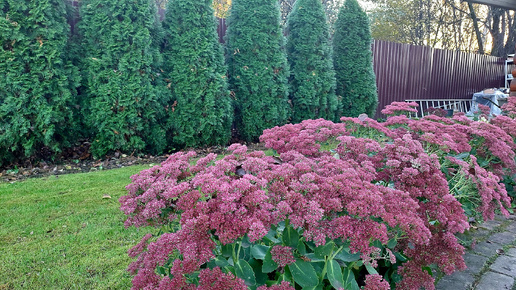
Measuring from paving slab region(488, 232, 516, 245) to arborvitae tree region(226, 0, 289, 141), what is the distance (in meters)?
4.35

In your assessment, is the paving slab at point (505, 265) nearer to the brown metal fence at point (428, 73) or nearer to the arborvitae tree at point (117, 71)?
the arborvitae tree at point (117, 71)

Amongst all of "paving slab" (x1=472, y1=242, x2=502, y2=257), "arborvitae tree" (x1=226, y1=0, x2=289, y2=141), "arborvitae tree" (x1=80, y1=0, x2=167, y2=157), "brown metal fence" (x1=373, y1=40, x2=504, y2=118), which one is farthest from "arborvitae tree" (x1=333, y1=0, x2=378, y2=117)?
"paving slab" (x1=472, y1=242, x2=502, y2=257)

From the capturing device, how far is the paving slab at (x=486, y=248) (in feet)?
8.75

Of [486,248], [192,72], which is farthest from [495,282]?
[192,72]

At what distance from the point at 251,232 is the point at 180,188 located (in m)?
0.40

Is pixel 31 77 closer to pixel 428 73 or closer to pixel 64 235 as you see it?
pixel 64 235

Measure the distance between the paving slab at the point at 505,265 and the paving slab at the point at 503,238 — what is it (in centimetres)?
33

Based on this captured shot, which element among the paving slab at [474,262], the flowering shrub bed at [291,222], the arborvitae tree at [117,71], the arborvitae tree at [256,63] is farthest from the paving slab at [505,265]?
the arborvitae tree at [117,71]

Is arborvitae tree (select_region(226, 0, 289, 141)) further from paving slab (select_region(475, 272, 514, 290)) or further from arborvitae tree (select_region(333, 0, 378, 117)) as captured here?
paving slab (select_region(475, 272, 514, 290))

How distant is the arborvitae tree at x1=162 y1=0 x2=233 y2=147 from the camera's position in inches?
237

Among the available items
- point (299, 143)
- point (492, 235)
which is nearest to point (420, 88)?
point (492, 235)

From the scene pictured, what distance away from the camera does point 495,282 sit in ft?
7.34

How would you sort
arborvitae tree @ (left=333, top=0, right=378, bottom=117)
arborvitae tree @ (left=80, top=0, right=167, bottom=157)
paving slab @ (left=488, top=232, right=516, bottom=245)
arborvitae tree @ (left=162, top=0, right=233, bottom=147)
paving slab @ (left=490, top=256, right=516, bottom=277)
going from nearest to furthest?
paving slab @ (left=490, top=256, right=516, bottom=277) < paving slab @ (left=488, top=232, right=516, bottom=245) < arborvitae tree @ (left=80, top=0, right=167, bottom=157) < arborvitae tree @ (left=162, top=0, right=233, bottom=147) < arborvitae tree @ (left=333, top=0, right=378, bottom=117)

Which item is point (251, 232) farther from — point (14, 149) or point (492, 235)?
point (14, 149)
